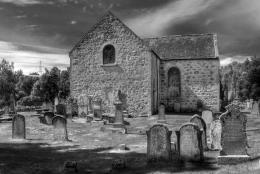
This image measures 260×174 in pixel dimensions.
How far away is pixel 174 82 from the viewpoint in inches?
1391

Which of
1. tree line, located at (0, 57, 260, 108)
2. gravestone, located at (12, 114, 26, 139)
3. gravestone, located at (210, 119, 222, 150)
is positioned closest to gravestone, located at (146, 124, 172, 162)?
gravestone, located at (210, 119, 222, 150)

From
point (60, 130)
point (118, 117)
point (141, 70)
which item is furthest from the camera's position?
point (141, 70)

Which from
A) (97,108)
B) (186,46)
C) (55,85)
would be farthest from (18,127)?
(55,85)

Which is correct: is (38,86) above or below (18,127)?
above

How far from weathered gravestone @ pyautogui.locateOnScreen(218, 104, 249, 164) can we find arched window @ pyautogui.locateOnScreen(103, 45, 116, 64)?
21.4 m

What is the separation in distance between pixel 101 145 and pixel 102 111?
15.0m

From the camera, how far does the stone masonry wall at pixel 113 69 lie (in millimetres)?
30297

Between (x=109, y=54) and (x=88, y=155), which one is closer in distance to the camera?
(x=88, y=155)

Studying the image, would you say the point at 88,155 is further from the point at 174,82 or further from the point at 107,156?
the point at 174,82

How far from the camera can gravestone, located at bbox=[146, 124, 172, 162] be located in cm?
1157

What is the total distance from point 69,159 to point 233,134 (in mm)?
6177

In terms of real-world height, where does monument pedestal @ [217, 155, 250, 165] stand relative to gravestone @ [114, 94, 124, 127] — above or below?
below

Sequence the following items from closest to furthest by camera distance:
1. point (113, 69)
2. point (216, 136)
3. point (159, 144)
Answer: point (159, 144) → point (216, 136) → point (113, 69)

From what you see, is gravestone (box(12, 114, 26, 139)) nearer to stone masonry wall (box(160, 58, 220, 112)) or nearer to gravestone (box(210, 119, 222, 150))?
gravestone (box(210, 119, 222, 150))
